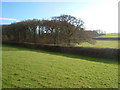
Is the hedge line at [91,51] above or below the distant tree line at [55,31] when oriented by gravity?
below

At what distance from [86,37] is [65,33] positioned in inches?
145

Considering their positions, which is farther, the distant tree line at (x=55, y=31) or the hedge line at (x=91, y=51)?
the distant tree line at (x=55, y=31)

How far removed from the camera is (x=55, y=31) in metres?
17.9

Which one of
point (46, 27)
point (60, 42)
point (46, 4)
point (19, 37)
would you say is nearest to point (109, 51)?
point (46, 4)

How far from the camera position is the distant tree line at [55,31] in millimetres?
17516

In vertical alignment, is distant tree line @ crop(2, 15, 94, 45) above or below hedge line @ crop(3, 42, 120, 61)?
above

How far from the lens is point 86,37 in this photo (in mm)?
17859

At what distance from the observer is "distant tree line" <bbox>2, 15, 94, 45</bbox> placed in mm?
17516

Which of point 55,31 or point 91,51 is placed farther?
point 55,31

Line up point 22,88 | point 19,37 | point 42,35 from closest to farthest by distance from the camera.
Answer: point 22,88, point 42,35, point 19,37

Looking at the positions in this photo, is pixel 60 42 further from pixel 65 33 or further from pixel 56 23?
pixel 56 23

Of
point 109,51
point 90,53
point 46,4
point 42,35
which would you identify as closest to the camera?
point 46,4

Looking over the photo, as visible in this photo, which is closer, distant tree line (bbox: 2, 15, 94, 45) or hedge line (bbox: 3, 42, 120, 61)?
hedge line (bbox: 3, 42, 120, 61)

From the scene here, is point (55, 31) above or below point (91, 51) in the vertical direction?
above
